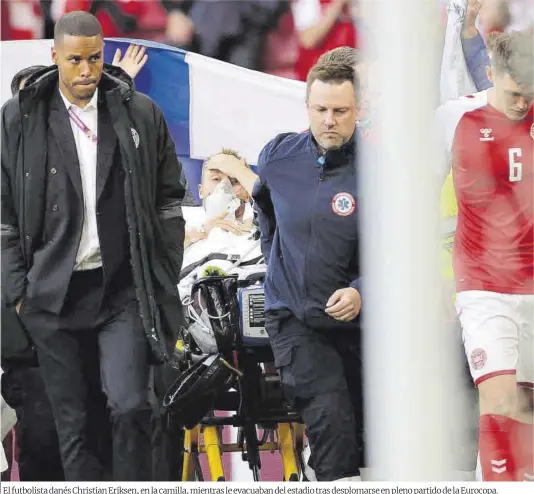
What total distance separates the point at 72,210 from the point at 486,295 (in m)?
0.95

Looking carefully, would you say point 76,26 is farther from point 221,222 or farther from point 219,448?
point 219,448

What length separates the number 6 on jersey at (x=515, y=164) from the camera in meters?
2.25

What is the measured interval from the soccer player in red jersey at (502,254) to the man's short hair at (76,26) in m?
0.87

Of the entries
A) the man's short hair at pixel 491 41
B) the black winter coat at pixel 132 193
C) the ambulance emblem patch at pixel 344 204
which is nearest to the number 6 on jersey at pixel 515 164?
the man's short hair at pixel 491 41

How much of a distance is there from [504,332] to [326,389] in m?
0.42

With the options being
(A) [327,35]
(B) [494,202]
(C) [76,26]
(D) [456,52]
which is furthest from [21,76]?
(B) [494,202]

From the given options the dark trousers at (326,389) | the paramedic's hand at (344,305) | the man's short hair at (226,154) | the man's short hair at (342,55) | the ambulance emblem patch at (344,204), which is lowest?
the dark trousers at (326,389)

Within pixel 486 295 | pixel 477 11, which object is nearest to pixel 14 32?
pixel 477 11

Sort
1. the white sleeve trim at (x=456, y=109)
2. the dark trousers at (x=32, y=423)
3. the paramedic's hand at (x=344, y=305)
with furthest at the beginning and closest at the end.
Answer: the dark trousers at (x=32, y=423)
the paramedic's hand at (x=344, y=305)
the white sleeve trim at (x=456, y=109)

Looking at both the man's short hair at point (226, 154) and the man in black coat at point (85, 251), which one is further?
the man's short hair at point (226, 154)

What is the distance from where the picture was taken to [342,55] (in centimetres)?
239

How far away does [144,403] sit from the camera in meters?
2.37

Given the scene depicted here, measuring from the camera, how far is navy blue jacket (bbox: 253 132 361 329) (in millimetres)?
2352

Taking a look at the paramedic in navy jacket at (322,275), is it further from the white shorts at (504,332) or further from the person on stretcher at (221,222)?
the white shorts at (504,332)
